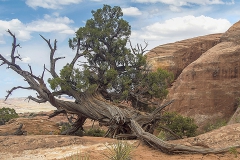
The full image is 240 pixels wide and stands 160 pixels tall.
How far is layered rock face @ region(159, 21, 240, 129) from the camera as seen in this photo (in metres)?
20.9

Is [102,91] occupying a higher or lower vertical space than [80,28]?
lower

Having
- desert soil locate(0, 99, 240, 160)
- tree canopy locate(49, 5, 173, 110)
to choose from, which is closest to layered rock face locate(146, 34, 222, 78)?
tree canopy locate(49, 5, 173, 110)

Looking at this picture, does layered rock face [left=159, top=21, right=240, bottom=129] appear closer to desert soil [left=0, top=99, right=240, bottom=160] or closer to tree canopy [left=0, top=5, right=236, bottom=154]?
tree canopy [left=0, top=5, right=236, bottom=154]

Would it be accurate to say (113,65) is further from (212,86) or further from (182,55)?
(182,55)

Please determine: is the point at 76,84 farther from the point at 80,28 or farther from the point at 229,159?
the point at 229,159

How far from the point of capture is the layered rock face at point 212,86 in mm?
20938

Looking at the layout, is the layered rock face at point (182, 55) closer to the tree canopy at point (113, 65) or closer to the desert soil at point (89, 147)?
the tree canopy at point (113, 65)

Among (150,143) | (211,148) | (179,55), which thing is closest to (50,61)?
(150,143)

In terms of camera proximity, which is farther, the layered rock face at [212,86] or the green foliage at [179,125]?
the layered rock face at [212,86]

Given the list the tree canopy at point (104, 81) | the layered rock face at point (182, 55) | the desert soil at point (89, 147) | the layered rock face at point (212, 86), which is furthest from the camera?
the layered rock face at point (182, 55)

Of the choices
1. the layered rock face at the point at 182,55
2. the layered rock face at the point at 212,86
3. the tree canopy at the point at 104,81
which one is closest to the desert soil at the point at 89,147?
the tree canopy at the point at 104,81

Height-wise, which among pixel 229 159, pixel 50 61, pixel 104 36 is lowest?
pixel 229 159

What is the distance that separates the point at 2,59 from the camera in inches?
693

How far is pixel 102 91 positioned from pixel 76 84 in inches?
72.1
